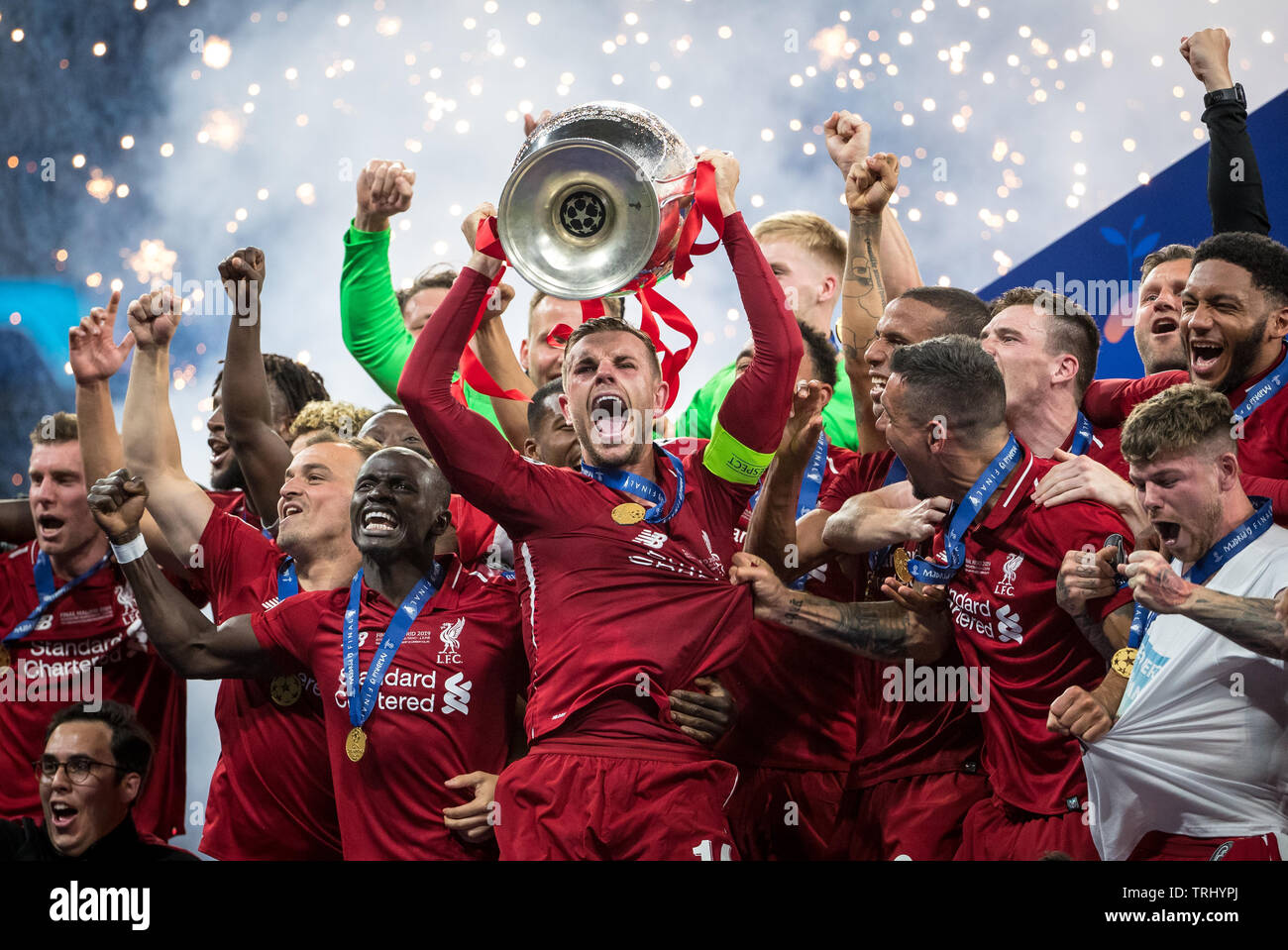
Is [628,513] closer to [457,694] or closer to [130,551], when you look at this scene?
[457,694]

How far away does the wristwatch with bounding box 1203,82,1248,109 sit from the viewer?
3682mm

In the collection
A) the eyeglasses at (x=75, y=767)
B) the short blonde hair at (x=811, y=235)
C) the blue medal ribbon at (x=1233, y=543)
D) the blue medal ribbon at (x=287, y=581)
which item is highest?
the short blonde hair at (x=811, y=235)

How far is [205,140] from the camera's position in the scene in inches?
221

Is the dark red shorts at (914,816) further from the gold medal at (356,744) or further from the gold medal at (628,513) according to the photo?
the gold medal at (356,744)

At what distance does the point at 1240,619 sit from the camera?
2740mm

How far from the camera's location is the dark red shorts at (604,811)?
9.57 ft

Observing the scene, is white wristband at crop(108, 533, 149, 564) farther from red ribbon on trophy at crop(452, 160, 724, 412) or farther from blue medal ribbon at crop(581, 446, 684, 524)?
blue medal ribbon at crop(581, 446, 684, 524)

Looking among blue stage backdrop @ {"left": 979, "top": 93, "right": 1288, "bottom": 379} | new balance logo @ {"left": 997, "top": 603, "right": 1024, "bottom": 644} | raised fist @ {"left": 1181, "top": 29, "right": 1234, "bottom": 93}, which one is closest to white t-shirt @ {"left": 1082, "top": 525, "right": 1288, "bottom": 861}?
new balance logo @ {"left": 997, "top": 603, "right": 1024, "bottom": 644}

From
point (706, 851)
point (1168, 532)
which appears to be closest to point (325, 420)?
point (706, 851)

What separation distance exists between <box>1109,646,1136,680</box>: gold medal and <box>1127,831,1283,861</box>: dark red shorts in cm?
36

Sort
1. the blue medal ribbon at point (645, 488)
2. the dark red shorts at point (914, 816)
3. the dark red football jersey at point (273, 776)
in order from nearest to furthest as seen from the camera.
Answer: the blue medal ribbon at point (645, 488), the dark red shorts at point (914, 816), the dark red football jersey at point (273, 776)

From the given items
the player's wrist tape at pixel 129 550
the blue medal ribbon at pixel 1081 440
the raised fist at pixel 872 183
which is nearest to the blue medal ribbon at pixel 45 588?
the player's wrist tape at pixel 129 550

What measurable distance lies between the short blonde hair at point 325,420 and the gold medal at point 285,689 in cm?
87
